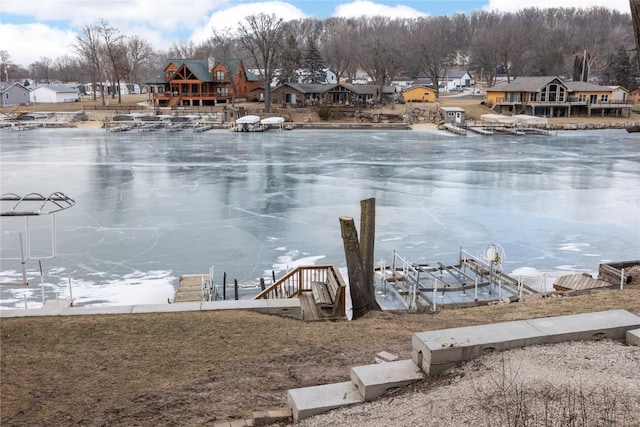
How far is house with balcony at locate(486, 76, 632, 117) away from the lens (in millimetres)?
63688

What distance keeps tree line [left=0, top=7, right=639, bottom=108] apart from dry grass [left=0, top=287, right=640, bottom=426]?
5928 centimetres

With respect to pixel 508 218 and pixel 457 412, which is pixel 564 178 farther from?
pixel 457 412

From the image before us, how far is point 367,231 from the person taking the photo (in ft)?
34.6

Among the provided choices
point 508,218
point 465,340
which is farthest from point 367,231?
point 508,218

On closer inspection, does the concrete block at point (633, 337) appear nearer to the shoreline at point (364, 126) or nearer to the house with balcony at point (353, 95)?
the shoreline at point (364, 126)

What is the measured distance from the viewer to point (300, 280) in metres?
11.2

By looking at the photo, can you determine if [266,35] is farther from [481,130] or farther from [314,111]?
[481,130]

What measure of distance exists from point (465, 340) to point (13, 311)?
6300 mm

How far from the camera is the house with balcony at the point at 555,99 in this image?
63688mm

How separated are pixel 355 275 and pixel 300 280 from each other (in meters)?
1.47

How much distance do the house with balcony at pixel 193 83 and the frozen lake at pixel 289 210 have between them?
32.2m

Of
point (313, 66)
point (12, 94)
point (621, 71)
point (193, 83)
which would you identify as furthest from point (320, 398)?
point (621, 71)

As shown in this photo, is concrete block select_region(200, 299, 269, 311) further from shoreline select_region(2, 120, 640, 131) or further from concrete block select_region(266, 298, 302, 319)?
shoreline select_region(2, 120, 640, 131)

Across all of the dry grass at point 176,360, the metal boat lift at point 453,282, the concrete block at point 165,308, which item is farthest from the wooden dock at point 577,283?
the concrete block at point 165,308
